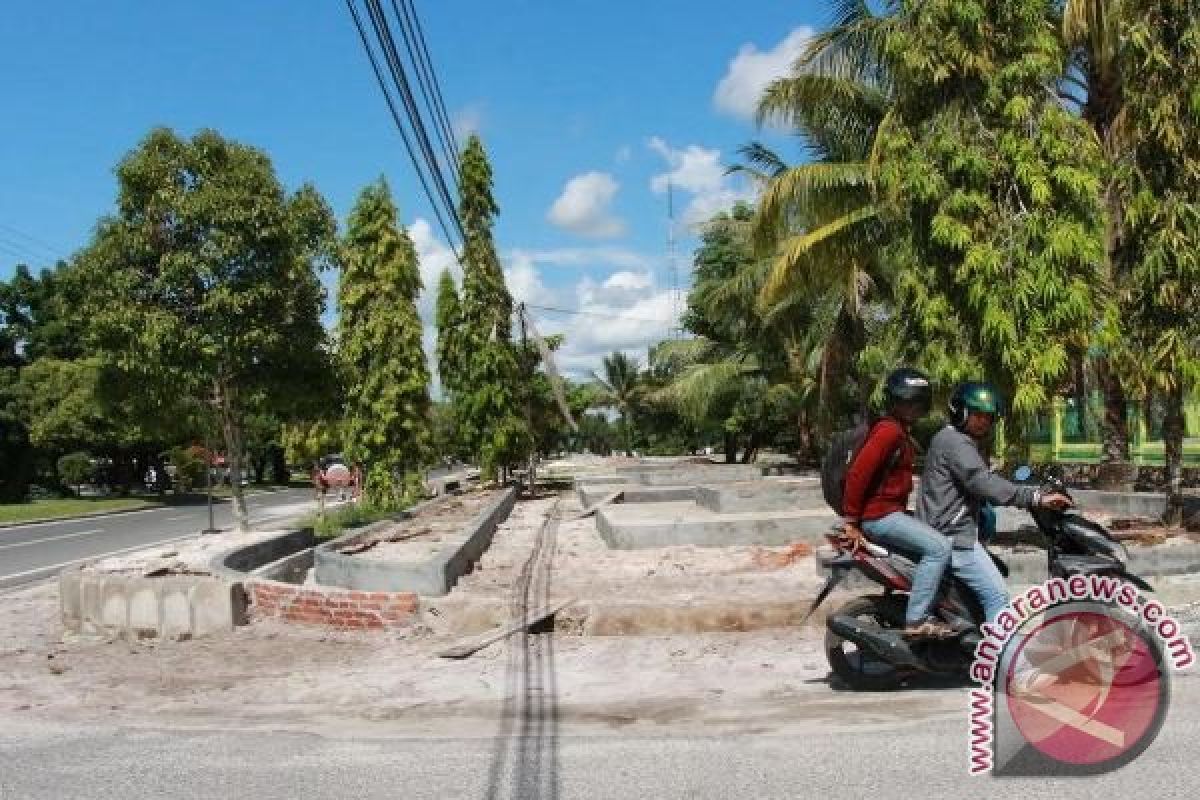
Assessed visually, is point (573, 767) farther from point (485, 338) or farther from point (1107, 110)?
point (485, 338)

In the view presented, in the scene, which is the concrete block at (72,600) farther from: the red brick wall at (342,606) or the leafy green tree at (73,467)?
the leafy green tree at (73,467)

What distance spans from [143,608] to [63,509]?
90.9 ft

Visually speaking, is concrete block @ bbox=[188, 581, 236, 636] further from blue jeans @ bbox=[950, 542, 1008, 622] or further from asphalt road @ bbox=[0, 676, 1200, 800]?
blue jeans @ bbox=[950, 542, 1008, 622]

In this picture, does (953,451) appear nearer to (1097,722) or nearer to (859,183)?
(1097,722)

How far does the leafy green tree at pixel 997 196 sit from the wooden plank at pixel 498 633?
4.60 metres

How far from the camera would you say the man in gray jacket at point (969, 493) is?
5.45 metres

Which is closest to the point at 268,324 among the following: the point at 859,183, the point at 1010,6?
the point at 859,183

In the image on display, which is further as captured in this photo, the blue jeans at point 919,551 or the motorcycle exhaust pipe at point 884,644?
the motorcycle exhaust pipe at point 884,644

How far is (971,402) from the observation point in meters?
5.62

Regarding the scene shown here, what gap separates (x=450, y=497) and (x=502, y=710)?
19642mm

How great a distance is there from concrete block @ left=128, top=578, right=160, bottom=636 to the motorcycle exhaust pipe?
5934mm

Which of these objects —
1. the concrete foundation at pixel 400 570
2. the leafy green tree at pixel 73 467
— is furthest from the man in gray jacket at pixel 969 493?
the leafy green tree at pixel 73 467

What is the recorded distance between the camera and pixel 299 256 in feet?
A: 48.1

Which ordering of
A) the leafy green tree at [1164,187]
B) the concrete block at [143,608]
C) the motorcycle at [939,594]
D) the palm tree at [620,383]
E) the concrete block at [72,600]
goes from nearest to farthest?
the motorcycle at [939,594] → the concrete block at [143,608] → the concrete block at [72,600] → the leafy green tree at [1164,187] → the palm tree at [620,383]
